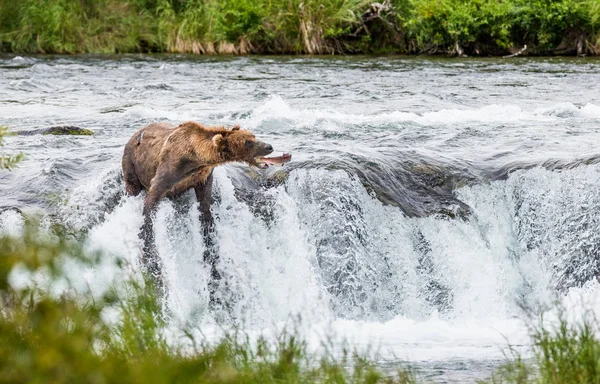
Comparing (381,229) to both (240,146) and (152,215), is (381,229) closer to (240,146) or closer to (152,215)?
(240,146)

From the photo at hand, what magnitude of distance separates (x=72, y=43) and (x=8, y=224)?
23673 millimetres

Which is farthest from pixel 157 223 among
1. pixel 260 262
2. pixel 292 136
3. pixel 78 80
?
pixel 78 80

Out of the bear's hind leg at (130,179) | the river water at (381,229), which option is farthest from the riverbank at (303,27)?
the bear's hind leg at (130,179)

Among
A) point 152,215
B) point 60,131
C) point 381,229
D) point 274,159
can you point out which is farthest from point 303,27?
point 274,159

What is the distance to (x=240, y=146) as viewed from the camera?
25.6 feet

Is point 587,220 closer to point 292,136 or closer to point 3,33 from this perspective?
point 292,136

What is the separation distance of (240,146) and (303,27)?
21.9m

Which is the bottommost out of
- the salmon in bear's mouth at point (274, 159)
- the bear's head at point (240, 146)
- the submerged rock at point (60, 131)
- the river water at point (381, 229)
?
the river water at point (381, 229)

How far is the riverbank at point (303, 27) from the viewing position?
27609 millimetres

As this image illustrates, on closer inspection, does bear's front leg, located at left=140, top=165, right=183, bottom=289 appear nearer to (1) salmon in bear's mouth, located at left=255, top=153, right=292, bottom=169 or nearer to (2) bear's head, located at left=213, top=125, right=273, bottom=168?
(2) bear's head, located at left=213, top=125, right=273, bottom=168

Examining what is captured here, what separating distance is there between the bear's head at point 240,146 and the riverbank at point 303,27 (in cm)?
2037

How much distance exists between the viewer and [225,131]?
7855 millimetres

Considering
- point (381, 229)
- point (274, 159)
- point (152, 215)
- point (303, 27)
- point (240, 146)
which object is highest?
point (303, 27)

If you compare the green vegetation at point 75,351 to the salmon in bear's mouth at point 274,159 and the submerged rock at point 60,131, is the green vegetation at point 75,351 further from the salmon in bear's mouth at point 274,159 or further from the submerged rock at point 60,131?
the submerged rock at point 60,131
